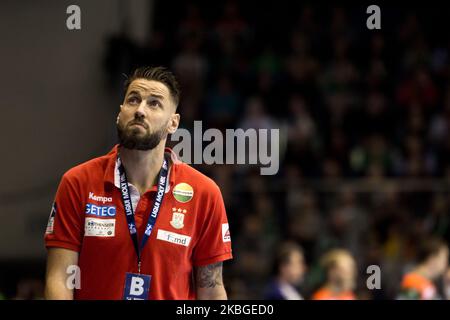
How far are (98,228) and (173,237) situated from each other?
0.40 m

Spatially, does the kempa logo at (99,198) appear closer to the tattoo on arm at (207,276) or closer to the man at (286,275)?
the tattoo on arm at (207,276)

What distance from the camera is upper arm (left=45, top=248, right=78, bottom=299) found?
460cm

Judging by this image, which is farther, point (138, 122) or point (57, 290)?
point (138, 122)

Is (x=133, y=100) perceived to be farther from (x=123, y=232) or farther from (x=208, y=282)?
(x=208, y=282)

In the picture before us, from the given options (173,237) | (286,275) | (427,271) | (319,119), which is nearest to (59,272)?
(173,237)

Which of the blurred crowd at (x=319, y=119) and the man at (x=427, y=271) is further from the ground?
the blurred crowd at (x=319, y=119)

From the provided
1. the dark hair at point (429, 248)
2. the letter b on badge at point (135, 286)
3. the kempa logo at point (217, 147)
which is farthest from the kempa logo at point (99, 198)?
the dark hair at point (429, 248)

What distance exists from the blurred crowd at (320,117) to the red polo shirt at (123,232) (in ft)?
11.6

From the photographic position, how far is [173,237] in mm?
4863

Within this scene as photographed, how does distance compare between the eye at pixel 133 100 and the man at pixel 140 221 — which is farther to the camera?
the eye at pixel 133 100

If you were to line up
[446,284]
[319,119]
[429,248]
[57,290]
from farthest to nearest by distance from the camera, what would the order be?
[319,119], [429,248], [446,284], [57,290]

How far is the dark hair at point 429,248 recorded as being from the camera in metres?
9.27

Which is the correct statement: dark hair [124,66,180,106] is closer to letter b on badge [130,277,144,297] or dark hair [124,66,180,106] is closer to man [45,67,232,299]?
man [45,67,232,299]
